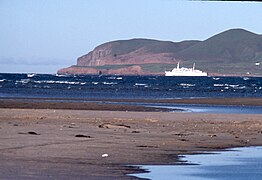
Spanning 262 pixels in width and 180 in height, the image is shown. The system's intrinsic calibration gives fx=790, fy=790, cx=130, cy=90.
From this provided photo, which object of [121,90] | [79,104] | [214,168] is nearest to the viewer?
[214,168]

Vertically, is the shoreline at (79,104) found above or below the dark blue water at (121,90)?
above

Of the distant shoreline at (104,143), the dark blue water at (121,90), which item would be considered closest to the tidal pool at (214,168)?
the distant shoreline at (104,143)

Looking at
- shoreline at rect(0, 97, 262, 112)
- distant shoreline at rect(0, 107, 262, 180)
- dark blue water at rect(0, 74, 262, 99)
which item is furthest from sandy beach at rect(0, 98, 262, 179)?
dark blue water at rect(0, 74, 262, 99)

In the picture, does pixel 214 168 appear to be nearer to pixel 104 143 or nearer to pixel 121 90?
pixel 104 143

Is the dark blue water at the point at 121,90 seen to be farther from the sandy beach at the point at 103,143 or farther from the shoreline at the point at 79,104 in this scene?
the sandy beach at the point at 103,143

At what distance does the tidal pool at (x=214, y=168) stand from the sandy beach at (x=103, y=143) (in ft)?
1.37

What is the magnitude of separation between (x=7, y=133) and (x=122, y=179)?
23.5 ft

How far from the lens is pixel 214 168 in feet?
42.4

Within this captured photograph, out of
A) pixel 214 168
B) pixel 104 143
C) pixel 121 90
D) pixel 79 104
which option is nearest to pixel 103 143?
pixel 104 143

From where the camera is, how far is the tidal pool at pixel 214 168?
466 inches

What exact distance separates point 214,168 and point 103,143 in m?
4.02

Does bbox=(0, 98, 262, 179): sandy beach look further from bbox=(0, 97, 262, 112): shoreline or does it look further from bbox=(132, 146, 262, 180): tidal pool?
bbox=(0, 97, 262, 112): shoreline

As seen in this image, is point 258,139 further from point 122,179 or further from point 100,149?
point 122,179

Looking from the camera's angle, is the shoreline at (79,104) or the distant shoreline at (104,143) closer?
the distant shoreline at (104,143)
